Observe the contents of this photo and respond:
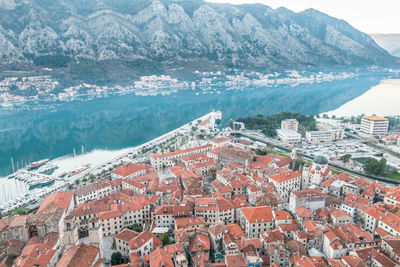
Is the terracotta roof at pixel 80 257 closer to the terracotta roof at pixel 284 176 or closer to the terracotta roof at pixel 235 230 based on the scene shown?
the terracotta roof at pixel 235 230

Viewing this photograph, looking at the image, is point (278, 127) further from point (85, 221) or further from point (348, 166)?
point (85, 221)

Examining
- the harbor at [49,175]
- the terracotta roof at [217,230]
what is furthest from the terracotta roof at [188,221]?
the harbor at [49,175]

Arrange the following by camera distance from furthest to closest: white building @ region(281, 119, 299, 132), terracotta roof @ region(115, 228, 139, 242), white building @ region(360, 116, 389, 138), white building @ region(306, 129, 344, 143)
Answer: white building @ region(281, 119, 299, 132) < white building @ region(360, 116, 389, 138) < white building @ region(306, 129, 344, 143) < terracotta roof @ region(115, 228, 139, 242)

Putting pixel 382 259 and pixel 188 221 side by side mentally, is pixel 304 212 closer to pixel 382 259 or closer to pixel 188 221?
pixel 382 259

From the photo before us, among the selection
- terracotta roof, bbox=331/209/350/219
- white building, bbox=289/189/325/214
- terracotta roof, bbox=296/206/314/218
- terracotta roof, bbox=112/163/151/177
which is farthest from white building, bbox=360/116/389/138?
terracotta roof, bbox=112/163/151/177

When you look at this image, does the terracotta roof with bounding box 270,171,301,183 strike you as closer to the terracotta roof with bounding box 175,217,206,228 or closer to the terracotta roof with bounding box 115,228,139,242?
the terracotta roof with bounding box 175,217,206,228

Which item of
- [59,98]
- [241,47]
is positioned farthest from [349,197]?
[241,47]
